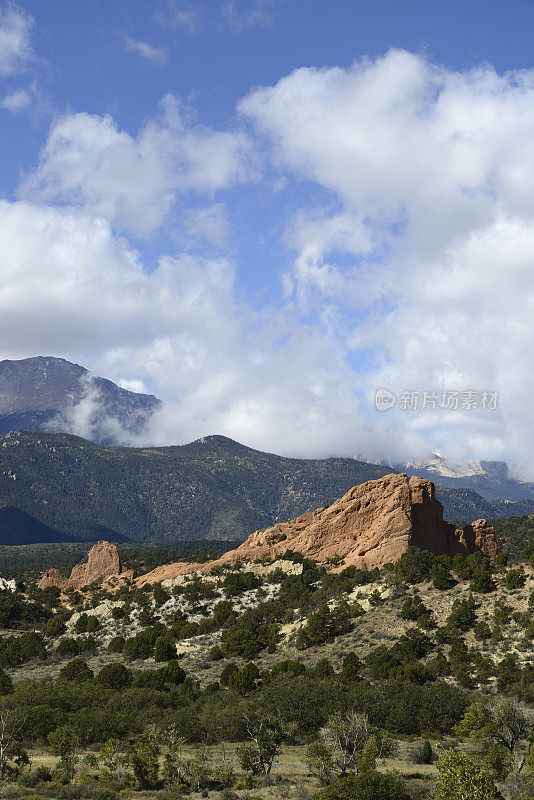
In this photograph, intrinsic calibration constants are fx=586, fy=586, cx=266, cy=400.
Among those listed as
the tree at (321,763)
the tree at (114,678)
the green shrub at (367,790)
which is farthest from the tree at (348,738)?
the tree at (114,678)

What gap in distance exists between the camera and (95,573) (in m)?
118

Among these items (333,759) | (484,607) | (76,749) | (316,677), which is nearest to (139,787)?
(76,749)

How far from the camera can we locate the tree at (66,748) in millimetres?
35094

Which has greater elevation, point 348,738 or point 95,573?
point 348,738

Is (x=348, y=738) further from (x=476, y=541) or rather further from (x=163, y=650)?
(x=476, y=541)

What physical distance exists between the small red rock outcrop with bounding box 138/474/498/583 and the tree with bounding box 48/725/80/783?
52793 millimetres

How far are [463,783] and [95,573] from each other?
10320cm

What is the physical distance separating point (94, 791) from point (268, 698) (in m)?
21.0

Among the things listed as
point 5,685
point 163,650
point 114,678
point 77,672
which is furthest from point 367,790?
point 163,650

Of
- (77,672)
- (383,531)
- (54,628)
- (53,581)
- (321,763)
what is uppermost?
(383,531)

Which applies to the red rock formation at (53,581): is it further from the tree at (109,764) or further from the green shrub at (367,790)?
the green shrub at (367,790)

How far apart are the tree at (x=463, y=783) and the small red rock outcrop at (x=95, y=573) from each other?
9560 centimetres

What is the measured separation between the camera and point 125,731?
45.2 meters

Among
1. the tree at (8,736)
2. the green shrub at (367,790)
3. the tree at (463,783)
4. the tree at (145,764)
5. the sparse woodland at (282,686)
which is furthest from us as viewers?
the tree at (8,736)
